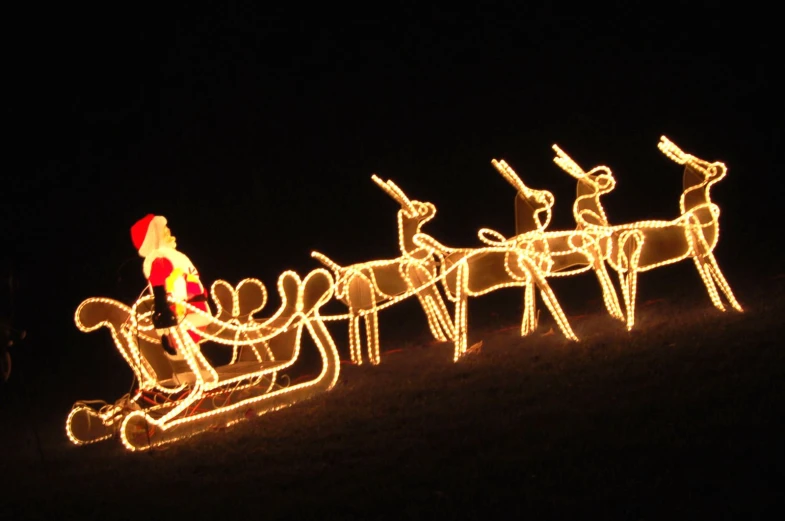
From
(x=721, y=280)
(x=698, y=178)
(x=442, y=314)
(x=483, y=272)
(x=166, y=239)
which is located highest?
(x=166, y=239)

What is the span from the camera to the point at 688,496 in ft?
13.4

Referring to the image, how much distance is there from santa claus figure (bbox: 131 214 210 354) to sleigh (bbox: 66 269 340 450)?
0.30 ft

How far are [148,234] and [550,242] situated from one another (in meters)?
3.58

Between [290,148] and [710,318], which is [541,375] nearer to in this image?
[710,318]

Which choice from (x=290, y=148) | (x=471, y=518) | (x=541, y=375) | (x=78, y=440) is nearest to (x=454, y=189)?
(x=290, y=148)

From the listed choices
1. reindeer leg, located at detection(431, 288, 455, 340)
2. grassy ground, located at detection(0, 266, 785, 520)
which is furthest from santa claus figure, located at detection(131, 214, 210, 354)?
reindeer leg, located at detection(431, 288, 455, 340)

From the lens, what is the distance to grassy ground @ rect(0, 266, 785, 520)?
4316mm

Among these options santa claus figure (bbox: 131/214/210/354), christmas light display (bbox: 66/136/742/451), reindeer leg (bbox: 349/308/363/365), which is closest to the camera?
santa claus figure (bbox: 131/214/210/354)

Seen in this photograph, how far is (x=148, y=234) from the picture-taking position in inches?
271

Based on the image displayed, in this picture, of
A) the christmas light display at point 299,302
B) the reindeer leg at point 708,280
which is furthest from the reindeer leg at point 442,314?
the reindeer leg at point 708,280

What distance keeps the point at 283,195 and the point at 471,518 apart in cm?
927

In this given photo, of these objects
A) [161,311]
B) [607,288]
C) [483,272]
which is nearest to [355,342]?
[483,272]

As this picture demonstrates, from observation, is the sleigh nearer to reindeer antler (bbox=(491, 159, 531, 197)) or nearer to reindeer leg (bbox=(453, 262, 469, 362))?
reindeer leg (bbox=(453, 262, 469, 362))

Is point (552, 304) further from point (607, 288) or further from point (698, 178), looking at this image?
point (698, 178)
